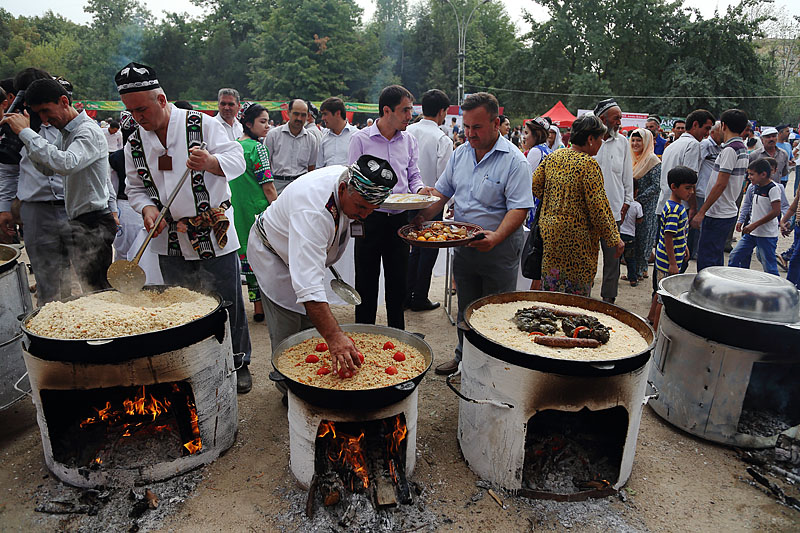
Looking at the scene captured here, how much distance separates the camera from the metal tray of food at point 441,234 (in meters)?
3.27

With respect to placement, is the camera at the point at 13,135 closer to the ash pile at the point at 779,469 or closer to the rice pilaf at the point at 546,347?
the rice pilaf at the point at 546,347

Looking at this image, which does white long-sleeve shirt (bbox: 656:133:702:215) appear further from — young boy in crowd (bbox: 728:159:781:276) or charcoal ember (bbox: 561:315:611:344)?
charcoal ember (bbox: 561:315:611:344)

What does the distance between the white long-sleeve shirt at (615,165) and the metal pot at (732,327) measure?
234 cm

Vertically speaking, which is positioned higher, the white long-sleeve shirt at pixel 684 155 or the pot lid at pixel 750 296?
the white long-sleeve shirt at pixel 684 155

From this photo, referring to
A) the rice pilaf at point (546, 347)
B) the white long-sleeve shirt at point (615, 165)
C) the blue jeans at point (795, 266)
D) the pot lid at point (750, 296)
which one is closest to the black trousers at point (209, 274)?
the rice pilaf at point (546, 347)

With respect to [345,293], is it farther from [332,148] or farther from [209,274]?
[332,148]

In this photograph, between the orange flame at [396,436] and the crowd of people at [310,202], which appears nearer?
the orange flame at [396,436]

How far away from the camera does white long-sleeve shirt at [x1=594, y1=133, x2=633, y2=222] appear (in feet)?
17.9

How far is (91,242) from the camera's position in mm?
4262

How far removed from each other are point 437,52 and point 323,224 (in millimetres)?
46534

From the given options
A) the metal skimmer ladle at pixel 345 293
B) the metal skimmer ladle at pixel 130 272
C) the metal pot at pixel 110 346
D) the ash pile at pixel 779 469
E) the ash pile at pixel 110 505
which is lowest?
the ash pile at pixel 110 505

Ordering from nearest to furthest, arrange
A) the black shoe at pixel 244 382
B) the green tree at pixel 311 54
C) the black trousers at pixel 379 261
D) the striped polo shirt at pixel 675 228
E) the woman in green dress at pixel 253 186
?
the black shoe at pixel 244 382
the black trousers at pixel 379 261
the striped polo shirt at pixel 675 228
the woman in green dress at pixel 253 186
the green tree at pixel 311 54

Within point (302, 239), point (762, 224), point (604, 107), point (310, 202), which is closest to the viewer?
point (302, 239)

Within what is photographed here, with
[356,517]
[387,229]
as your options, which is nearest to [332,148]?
[387,229]
